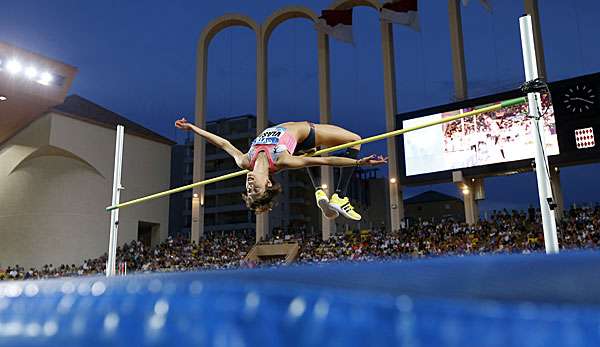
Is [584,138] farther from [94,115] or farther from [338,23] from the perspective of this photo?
[94,115]

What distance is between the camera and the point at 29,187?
21.4 metres

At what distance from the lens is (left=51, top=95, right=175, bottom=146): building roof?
2167 cm

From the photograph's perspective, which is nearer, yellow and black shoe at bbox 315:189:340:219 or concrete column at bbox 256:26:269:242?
yellow and black shoe at bbox 315:189:340:219

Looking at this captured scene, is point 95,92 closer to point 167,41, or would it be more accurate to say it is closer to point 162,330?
point 167,41

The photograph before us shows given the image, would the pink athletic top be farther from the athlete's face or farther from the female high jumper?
the athlete's face

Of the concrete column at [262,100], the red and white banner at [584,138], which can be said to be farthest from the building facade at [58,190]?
the red and white banner at [584,138]

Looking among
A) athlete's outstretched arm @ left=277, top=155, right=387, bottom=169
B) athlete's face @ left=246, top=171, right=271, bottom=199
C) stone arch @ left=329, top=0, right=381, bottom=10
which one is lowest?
athlete's face @ left=246, top=171, right=271, bottom=199

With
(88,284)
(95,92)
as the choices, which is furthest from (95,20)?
(88,284)

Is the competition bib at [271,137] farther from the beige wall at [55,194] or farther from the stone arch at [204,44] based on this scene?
the beige wall at [55,194]

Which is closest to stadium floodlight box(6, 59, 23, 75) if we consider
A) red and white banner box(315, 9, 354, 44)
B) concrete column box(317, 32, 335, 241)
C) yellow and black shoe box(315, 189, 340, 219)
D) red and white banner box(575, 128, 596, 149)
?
concrete column box(317, 32, 335, 241)

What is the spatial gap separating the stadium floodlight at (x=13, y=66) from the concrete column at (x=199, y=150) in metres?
7.86

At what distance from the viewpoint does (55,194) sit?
21.5 metres

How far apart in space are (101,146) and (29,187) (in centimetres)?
330

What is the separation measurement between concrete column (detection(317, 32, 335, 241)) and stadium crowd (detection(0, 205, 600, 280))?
56cm
